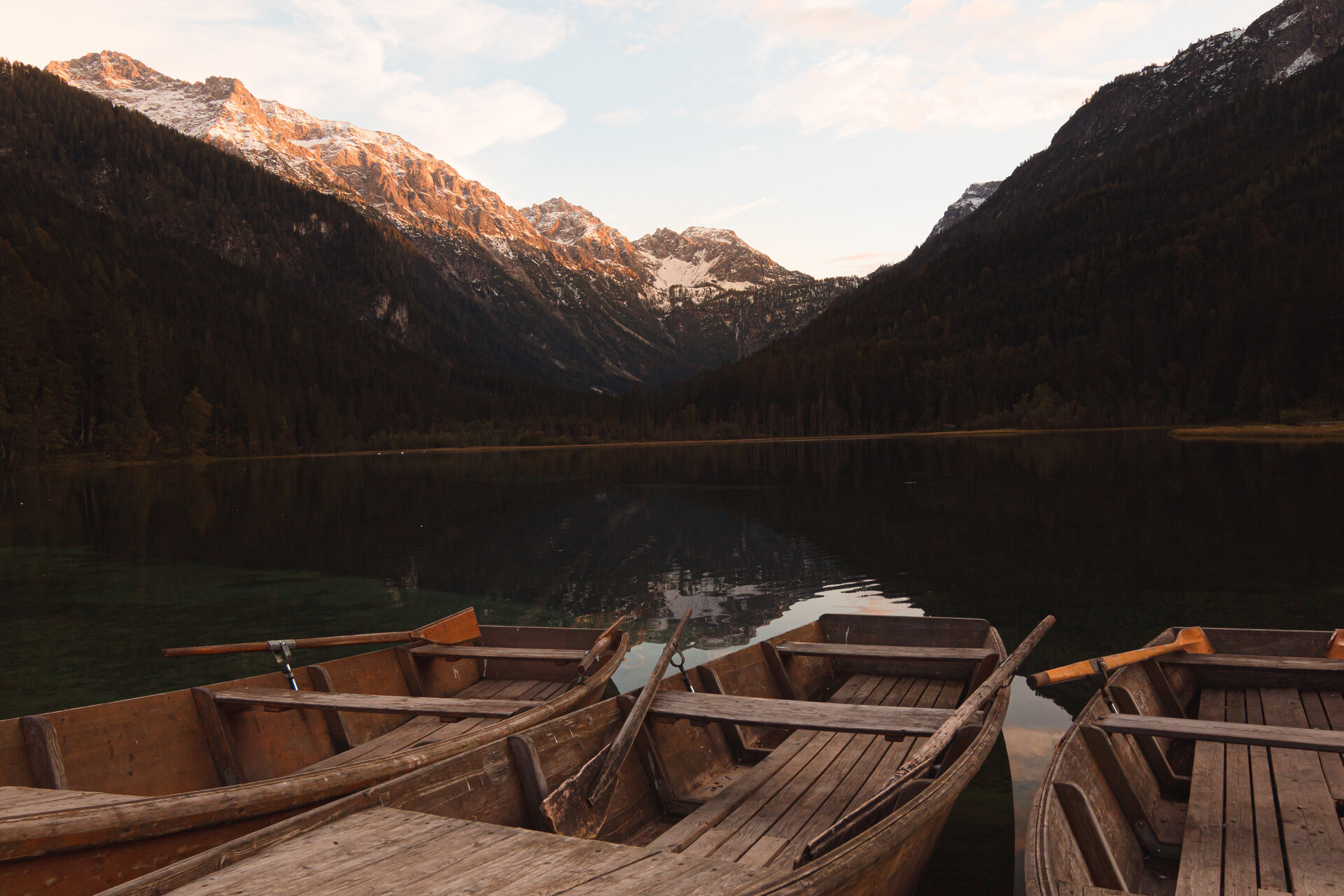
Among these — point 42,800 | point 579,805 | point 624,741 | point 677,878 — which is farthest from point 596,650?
point 677,878

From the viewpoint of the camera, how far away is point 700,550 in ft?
85.4

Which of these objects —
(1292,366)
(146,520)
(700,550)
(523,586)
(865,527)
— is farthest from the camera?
(1292,366)

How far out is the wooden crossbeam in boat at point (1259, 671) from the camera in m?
8.37

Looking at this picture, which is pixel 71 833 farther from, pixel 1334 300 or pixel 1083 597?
pixel 1334 300

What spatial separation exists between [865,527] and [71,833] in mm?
26769

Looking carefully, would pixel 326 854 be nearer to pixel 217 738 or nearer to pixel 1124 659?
pixel 217 738

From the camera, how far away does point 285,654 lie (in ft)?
30.0

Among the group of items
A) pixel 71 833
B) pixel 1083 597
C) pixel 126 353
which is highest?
pixel 126 353

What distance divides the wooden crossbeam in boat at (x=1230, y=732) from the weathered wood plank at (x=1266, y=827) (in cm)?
45

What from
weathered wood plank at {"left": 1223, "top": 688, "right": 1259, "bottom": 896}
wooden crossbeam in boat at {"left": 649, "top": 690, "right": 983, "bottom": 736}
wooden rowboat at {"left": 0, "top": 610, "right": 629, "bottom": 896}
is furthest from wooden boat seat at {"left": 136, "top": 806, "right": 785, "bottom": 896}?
weathered wood plank at {"left": 1223, "top": 688, "right": 1259, "bottom": 896}

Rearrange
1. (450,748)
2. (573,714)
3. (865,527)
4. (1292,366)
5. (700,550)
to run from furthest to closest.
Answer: (1292,366) < (865,527) < (700,550) < (450,748) < (573,714)

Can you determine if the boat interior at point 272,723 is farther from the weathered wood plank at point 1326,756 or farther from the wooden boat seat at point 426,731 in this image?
the weathered wood plank at point 1326,756

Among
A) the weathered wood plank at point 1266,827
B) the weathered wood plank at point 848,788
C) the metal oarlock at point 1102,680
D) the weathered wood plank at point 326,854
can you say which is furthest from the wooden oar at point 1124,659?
the weathered wood plank at point 326,854

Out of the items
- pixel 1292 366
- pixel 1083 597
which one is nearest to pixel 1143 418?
pixel 1292 366
